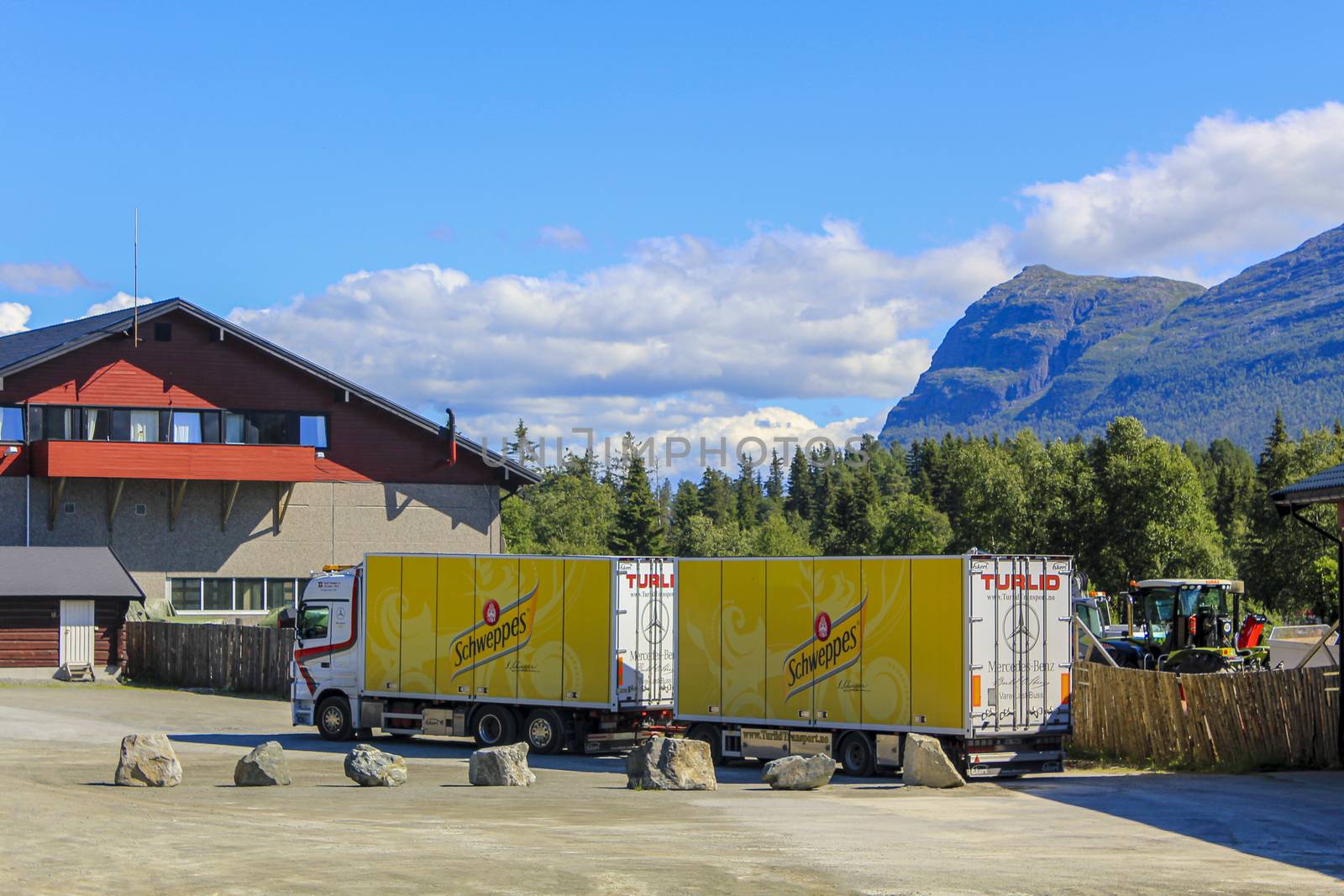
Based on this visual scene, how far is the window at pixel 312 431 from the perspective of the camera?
5409cm

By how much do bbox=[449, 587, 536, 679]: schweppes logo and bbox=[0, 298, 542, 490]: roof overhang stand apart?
26803 millimetres

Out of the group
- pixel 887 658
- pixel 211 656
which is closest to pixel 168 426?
pixel 211 656

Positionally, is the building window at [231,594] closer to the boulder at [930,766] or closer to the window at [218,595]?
the window at [218,595]

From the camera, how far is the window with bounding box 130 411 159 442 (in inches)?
2007

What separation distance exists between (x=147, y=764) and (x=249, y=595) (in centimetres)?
3268

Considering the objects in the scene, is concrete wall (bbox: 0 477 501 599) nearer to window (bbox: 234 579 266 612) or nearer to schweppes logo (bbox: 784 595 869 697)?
window (bbox: 234 579 266 612)

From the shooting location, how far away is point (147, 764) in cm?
2109

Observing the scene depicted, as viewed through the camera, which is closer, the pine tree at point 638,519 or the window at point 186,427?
the window at point 186,427

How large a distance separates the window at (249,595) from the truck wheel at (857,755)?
33662 millimetres

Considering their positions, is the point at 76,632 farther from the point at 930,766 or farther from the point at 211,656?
the point at 930,766

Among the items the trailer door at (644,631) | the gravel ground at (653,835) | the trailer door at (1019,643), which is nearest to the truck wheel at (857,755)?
the gravel ground at (653,835)

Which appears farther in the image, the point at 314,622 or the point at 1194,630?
the point at 1194,630

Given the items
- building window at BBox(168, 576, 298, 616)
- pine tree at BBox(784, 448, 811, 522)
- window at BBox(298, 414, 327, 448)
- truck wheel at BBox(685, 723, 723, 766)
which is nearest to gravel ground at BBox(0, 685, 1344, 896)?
truck wheel at BBox(685, 723, 723, 766)

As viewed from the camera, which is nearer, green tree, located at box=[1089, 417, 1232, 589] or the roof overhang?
the roof overhang
